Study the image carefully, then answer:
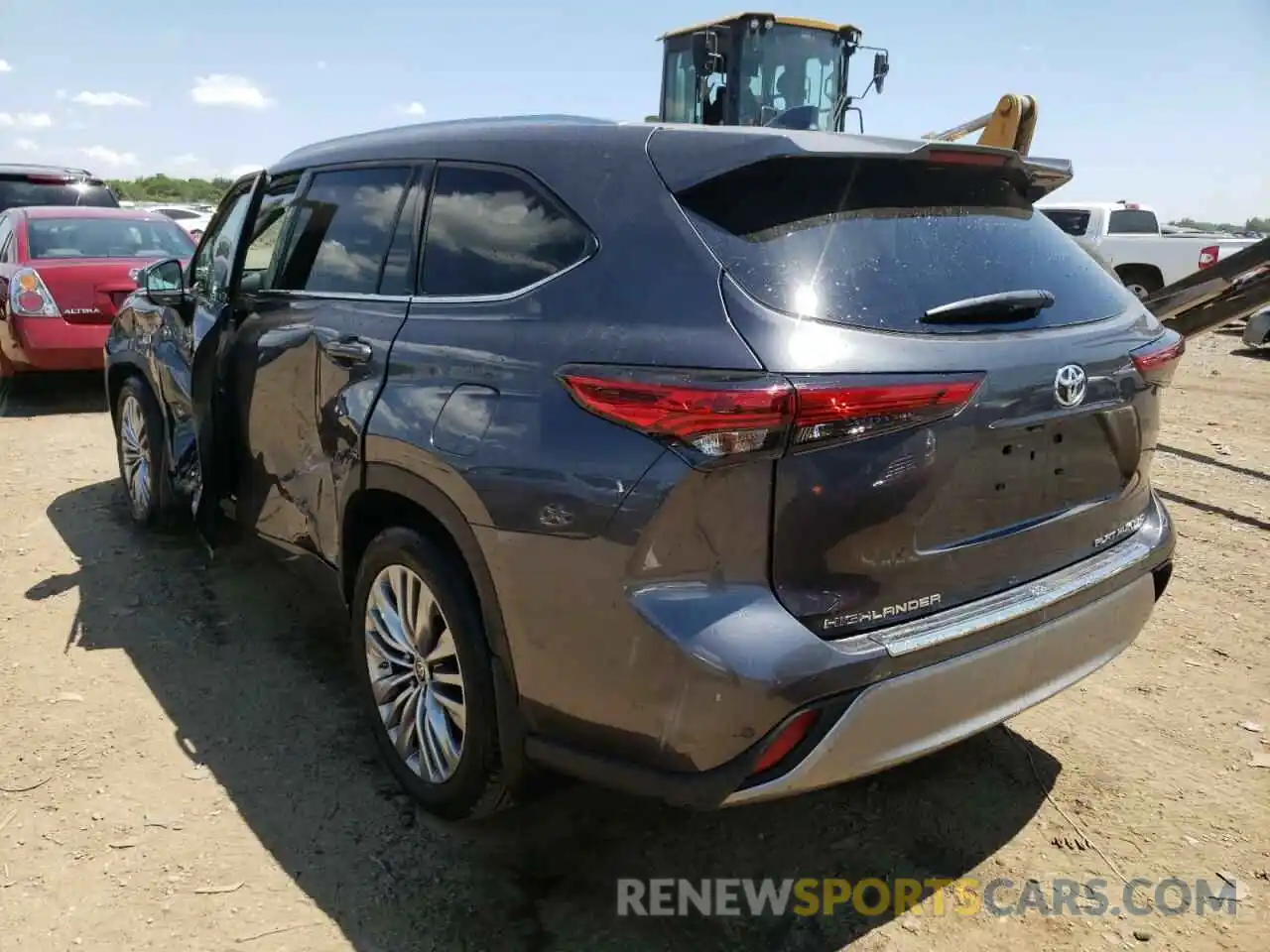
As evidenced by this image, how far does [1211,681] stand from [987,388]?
87.0 inches

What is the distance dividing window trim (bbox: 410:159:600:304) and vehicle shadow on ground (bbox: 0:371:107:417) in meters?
6.50

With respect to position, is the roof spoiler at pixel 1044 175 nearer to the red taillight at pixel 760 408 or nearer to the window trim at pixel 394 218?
the red taillight at pixel 760 408

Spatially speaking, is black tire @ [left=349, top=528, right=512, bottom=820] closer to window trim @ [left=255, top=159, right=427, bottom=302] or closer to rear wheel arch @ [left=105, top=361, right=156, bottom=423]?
window trim @ [left=255, top=159, right=427, bottom=302]

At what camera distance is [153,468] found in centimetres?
485

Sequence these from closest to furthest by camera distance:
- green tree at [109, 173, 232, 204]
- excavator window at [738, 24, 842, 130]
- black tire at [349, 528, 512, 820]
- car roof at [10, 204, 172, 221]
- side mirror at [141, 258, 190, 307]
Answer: black tire at [349, 528, 512, 820] → side mirror at [141, 258, 190, 307] → car roof at [10, 204, 172, 221] → excavator window at [738, 24, 842, 130] → green tree at [109, 173, 232, 204]

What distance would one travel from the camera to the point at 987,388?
2.17 metres

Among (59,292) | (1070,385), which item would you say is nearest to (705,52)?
(59,292)

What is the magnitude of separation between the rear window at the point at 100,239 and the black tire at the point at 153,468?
382 centimetres

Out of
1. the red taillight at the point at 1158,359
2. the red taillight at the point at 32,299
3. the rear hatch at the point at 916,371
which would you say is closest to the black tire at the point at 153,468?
the red taillight at the point at 32,299

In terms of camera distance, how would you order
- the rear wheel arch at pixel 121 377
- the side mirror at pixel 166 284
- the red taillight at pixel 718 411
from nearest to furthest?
the red taillight at pixel 718 411
the side mirror at pixel 166 284
the rear wheel arch at pixel 121 377

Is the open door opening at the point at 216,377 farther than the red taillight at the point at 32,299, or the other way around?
the red taillight at the point at 32,299

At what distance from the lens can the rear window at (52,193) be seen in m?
11.9

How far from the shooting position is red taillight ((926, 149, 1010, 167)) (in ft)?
8.04

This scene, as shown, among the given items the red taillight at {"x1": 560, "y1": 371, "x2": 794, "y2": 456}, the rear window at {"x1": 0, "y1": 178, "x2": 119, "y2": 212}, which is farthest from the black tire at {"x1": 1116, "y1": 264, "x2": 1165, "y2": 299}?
the red taillight at {"x1": 560, "y1": 371, "x2": 794, "y2": 456}
